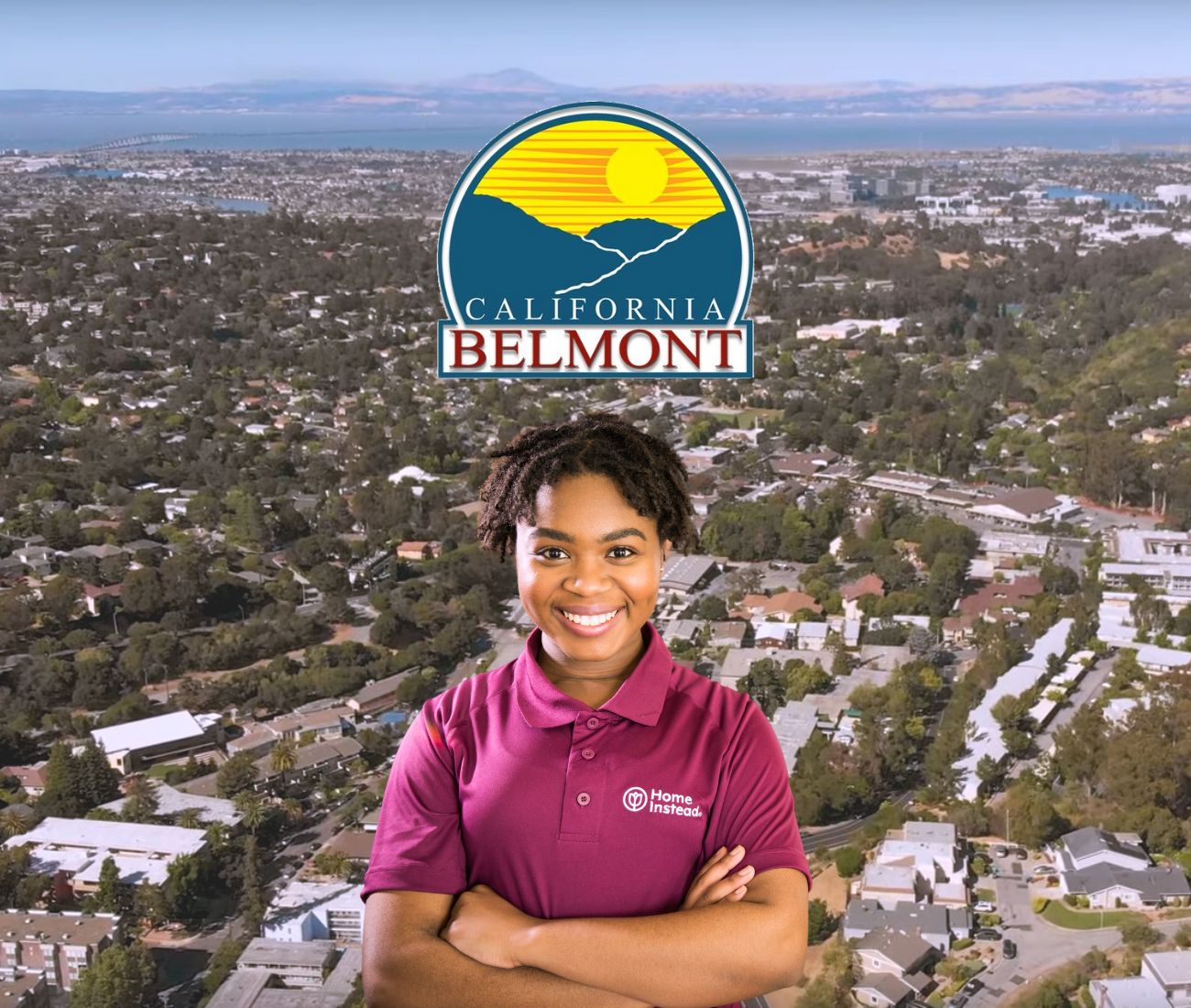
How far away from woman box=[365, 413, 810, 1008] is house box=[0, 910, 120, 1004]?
327 cm

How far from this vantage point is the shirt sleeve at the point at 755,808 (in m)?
0.70

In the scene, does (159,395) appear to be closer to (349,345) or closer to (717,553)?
(349,345)

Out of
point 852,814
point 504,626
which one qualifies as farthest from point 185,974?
point 504,626

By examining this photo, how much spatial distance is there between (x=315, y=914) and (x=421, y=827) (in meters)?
3.21

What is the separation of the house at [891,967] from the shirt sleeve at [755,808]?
2875 millimetres

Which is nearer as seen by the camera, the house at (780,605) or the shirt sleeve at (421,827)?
the shirt sleeve at (421,827)

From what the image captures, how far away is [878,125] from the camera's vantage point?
19.8 meters

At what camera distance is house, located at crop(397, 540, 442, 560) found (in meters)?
7.10

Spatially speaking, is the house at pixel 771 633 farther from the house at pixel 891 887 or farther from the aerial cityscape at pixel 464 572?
the house at pixel 891 887

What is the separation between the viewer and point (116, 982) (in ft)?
11.3

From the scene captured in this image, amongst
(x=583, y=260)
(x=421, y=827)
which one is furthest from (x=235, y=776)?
(x=421, y=827)

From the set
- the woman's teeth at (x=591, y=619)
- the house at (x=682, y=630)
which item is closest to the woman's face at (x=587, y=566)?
the woman's teeth at (x=591, y=619)

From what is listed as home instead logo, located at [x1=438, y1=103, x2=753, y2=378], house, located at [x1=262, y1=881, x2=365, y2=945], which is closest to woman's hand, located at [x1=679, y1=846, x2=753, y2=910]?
home instead logo, located at [x1=438, y1=103, x2=753, y2=378]

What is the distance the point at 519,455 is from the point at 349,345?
33.5 feet
